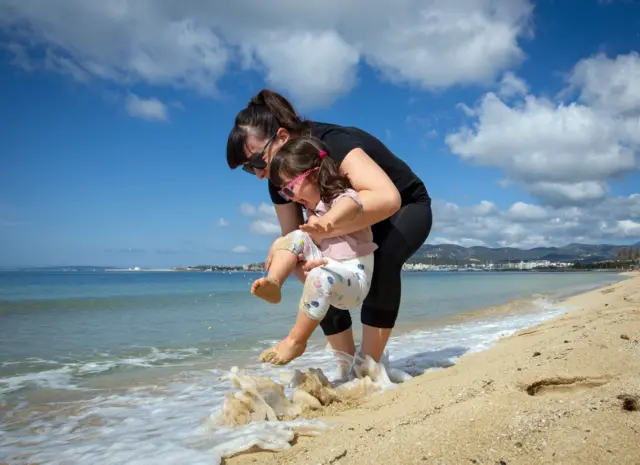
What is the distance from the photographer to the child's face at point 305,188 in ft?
7.36

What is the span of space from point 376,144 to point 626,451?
1.90 meters

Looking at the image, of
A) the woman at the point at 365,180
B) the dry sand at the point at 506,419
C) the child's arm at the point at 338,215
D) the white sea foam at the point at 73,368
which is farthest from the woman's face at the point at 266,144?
the white sea foam at the point at 73,368

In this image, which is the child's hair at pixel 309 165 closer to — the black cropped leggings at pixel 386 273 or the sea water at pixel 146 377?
the black cropped leggings at pixel 386 273

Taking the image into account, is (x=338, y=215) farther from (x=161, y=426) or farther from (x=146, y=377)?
(x=146, y=377)

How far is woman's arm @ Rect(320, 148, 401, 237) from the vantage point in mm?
2186

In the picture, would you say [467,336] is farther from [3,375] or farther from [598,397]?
[3,375]

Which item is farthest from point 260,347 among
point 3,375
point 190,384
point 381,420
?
point 381,420

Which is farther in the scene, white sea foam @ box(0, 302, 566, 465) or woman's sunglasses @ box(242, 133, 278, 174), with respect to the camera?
woman's sunglasses @ box(242, 133, 278, 174)

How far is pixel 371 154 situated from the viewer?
2.59 m

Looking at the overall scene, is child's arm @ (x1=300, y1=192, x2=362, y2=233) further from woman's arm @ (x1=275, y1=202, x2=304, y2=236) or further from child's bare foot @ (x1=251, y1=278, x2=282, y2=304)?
woman's arm @ (x1=275, y1=202, x2=304, y2=236)

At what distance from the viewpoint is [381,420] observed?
1737mm

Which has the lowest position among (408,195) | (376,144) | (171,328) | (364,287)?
(171,328)

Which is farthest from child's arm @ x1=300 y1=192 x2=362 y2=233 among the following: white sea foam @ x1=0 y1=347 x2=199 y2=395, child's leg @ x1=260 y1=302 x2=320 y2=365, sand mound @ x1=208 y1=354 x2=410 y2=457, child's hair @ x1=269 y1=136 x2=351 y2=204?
white sea foam @ x1=0 y1=347 x2=199 y2=395

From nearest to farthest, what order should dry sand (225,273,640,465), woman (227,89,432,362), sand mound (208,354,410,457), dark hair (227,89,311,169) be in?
dry sand (225,273,640,465) → sand mound (208,354,410,457) → woman (227,89,432,362) → dark hair (227,89,311,169)
